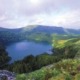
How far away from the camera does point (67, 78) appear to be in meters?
20.3

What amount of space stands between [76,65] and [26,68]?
93.1 meters

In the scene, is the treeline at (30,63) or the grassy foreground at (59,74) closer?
the grassy foreground at (59,74)

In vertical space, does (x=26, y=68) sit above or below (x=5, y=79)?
below

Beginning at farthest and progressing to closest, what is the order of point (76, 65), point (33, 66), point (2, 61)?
point (2, 61) < point (33, 66) < point (76, 65)

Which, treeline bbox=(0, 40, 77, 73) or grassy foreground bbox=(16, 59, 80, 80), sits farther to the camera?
treeline bbox=(0, 40, 77, 73)

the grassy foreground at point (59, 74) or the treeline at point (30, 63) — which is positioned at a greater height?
the grassy foreground at point (59, 74)

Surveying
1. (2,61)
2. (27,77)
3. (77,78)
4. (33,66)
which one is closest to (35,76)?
(27,77)

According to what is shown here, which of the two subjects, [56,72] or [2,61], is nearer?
[56,72]

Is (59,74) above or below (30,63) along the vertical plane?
above

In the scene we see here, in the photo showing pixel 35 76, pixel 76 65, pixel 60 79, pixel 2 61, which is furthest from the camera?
pixel 2 61

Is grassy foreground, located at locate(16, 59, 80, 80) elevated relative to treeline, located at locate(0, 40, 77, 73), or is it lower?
elevated

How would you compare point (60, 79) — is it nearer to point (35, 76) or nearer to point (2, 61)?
point (35, 76)

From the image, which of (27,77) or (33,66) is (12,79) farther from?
(33,66)

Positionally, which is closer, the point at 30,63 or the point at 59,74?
the point at 59,74
